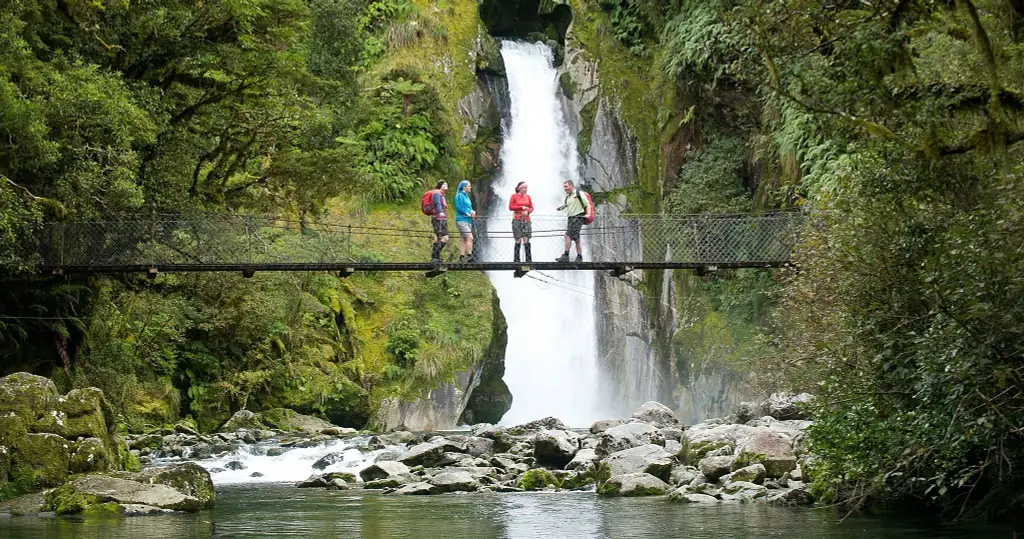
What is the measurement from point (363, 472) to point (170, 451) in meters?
4.93

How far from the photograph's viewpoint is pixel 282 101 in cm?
1933

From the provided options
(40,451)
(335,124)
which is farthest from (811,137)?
(40,451)

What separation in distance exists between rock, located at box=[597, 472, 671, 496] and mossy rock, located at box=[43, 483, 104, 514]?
224 inches

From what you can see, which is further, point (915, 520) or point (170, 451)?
point (170, 451)

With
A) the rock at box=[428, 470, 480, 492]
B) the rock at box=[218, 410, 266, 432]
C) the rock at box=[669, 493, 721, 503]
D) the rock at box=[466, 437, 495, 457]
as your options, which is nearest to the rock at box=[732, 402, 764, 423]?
the rock at box=[466, 437, 495, 457]

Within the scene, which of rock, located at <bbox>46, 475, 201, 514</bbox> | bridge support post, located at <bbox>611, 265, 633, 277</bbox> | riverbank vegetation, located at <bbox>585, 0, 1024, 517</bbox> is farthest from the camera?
bridge support post, located at <bbox>611, 265, 633, 277</bbox>

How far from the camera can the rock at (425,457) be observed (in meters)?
17.0

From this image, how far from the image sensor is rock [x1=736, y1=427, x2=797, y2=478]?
12.9 m

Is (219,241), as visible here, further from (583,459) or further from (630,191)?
(630,191)

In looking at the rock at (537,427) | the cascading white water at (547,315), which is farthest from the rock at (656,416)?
the cascading white water at (547,315)

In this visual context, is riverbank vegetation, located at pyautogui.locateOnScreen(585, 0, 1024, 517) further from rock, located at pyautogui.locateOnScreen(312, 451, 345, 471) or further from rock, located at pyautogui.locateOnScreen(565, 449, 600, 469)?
rock, located at pyautogui.locateOnScreen(312, 451, 345, 471)

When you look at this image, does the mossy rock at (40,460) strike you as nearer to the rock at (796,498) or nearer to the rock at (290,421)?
the rock at (796,498)

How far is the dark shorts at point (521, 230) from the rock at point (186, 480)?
7377 millimetres

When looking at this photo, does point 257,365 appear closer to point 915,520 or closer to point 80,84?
point 80,84
